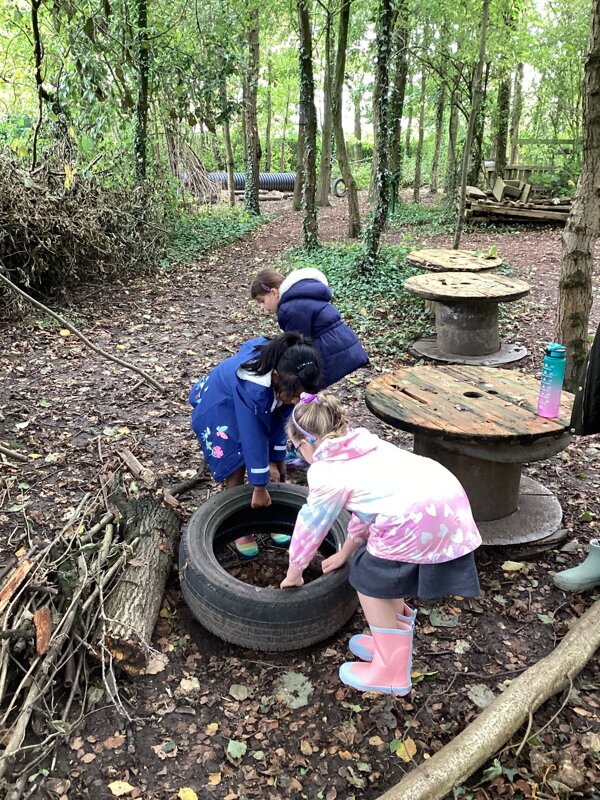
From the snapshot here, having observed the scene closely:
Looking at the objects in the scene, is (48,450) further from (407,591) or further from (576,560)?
(576,560)

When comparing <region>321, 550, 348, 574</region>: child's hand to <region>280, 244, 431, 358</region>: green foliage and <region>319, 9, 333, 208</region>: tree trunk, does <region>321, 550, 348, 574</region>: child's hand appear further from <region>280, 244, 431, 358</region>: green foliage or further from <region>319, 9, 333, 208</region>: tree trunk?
<region>319, 9, 333, 208</region>: tree trunk

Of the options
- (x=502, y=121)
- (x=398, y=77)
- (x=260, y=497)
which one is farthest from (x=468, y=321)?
(x=502, y=121)

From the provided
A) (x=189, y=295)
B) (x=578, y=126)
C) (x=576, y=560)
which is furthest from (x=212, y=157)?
(x=576, y=560)

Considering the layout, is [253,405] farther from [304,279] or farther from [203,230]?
[203,230]

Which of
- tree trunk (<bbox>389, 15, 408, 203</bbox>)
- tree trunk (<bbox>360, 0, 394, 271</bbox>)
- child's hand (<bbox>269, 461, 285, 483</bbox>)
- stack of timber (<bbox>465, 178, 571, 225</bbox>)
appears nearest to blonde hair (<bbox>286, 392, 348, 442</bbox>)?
child's hand (<bbox>269, 461, 285, 483</bbox>)

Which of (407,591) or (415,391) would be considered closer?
(407,591)

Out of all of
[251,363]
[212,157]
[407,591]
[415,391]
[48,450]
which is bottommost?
[48,450]

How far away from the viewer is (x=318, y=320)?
4020 millimetres

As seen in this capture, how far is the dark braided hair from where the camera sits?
2.77 metres

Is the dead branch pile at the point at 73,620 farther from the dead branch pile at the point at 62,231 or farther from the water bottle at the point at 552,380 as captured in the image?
the dead branch pile at the point at 62,231

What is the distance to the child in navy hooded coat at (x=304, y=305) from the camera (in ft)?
12.9

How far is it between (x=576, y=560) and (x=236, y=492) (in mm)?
2008

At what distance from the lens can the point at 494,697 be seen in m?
2.54

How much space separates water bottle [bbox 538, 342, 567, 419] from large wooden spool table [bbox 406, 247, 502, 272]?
14.7 ft
